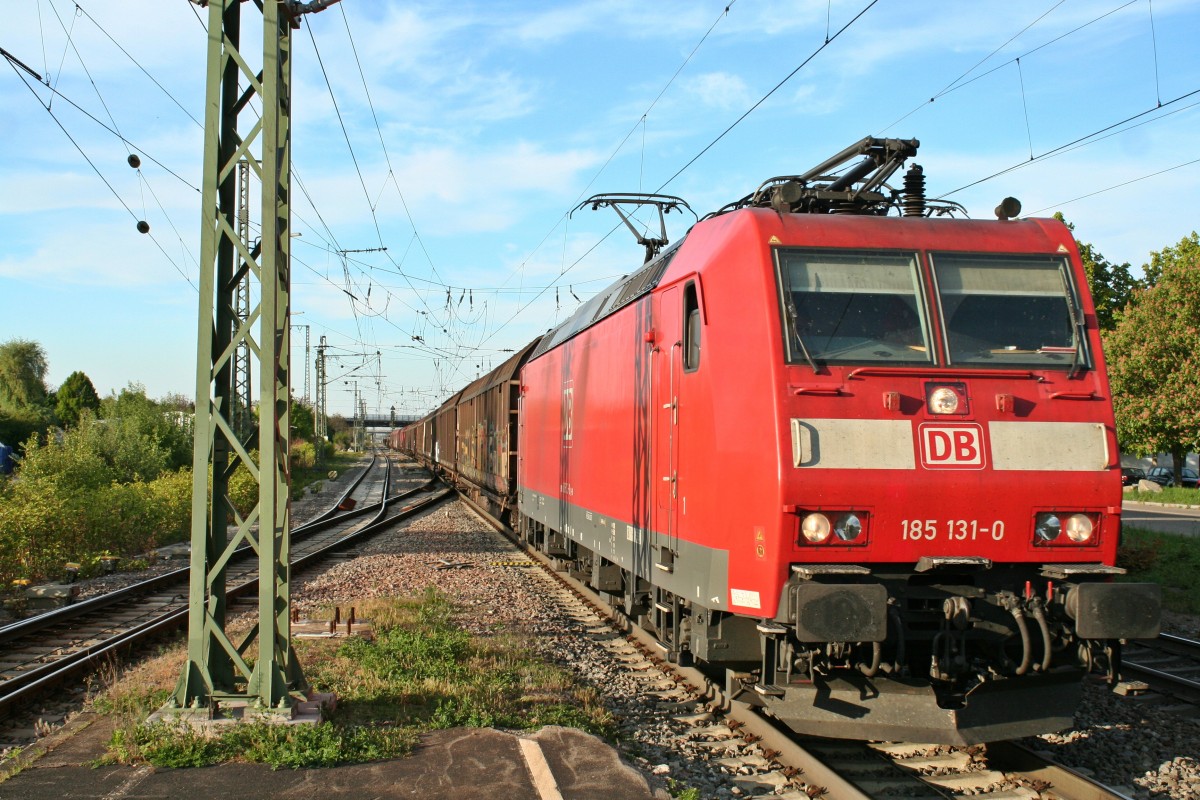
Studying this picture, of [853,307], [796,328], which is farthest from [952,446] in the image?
[796,328]

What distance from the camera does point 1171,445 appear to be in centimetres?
3688

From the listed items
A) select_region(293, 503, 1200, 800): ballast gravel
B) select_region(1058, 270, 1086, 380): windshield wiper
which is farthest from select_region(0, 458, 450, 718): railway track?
select_region(1058, 270, 1086, 380): windshield wiper

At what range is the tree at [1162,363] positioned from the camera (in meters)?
34.7

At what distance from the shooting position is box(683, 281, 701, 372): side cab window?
7043 mm

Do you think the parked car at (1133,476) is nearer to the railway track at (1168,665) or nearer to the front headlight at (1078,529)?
the railway track at (1168,665)

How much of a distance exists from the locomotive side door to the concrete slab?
1.87m

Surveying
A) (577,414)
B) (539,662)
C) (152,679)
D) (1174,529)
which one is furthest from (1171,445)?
(152,679)

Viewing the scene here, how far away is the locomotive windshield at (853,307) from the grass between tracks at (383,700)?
3.19 metres

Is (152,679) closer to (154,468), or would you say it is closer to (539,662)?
(539,662)

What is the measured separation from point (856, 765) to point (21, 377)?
62220 mm

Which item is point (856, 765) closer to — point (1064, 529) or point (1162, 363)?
point (1064, 529)

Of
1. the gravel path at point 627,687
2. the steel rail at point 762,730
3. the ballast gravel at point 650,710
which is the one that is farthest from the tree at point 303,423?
the steel rail at point 762,730

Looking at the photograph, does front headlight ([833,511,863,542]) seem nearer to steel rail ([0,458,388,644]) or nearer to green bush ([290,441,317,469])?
steel rail ([0,458,388,644])

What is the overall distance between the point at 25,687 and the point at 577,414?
6.31 metres
